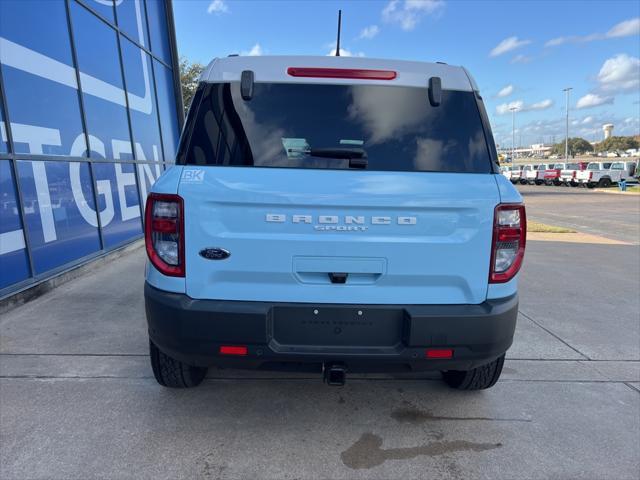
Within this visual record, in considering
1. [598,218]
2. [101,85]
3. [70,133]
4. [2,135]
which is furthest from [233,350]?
[598,218]


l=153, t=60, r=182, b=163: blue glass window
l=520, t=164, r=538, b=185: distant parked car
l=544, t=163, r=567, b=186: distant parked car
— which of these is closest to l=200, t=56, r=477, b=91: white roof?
l=153, t=60, r=182, b=163: blue glass window

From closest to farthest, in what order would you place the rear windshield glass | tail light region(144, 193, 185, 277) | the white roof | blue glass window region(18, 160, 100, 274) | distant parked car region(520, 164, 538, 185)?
tail light region(144, 193, 185, 277), the rear windshield glass, the white roof, blue glass window region(18, 160, 100, 274), distant parked car region(520, 164, 538, 185)

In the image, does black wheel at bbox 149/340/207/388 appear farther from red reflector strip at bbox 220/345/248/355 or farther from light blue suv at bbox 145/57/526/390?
red reflector strip at bbox 220/345/248/355

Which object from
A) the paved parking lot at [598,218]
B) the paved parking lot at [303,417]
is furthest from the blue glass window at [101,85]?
the paved parking lot at [598,218]

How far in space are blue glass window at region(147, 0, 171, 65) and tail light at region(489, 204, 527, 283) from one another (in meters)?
10.7

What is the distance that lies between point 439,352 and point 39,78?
6.27 meters

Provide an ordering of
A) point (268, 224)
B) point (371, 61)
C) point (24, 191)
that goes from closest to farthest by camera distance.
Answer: point (268, 224), point (371, 61), point (24, 191)

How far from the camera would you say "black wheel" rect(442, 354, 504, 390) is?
299 centimetres

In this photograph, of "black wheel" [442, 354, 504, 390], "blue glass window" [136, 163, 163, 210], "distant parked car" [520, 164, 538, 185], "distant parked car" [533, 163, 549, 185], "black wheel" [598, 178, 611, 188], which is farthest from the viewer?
"distant parked car" [520, 164, 538, 185]

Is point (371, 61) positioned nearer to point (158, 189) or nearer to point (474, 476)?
point (158, 189)

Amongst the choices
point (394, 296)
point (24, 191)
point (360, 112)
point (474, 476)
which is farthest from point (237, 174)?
point (24, 191)

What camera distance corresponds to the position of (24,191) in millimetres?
5457

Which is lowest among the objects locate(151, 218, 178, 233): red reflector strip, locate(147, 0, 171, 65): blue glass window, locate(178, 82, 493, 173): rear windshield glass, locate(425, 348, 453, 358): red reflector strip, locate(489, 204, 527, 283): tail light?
locate(425, 348, 453, 358): red reflector strip

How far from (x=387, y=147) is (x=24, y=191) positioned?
4.99 meters
